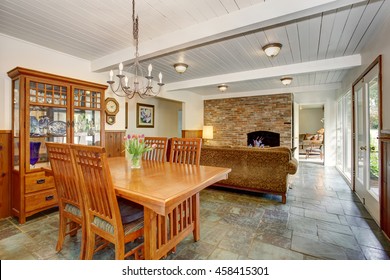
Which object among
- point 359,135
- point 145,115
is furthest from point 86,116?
point 359,135

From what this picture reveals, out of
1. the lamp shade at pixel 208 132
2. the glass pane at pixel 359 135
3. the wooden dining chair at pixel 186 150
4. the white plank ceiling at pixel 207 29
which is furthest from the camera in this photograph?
the lamp shade at pixel 208 132

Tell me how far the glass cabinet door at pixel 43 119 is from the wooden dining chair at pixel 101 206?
64.0 inches

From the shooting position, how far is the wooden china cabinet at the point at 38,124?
2457 mm

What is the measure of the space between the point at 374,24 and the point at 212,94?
16.3 ft

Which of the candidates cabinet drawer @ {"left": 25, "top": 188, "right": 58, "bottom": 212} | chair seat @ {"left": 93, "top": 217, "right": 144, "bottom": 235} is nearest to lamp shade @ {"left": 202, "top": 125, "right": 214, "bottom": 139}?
cabinet drawer @ {"left": 25, "top": 188, "right": 58, "bottom": 212}

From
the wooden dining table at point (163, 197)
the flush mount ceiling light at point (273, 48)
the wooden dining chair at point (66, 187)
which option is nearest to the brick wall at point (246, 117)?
the flush mount ceiling light at point (273, 48)

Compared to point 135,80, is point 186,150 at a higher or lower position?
lower

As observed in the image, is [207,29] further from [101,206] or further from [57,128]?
[57,128]

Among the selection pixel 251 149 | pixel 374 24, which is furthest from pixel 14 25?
pixel 374 24

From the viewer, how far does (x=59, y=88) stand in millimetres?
2777

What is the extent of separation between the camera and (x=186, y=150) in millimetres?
2441

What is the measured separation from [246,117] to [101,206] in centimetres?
588

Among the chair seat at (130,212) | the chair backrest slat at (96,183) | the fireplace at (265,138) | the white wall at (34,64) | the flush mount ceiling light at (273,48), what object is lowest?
the chair seat at (130,212)

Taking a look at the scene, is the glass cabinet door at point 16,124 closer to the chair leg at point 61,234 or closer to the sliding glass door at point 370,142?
the chair leg at point 61,234
